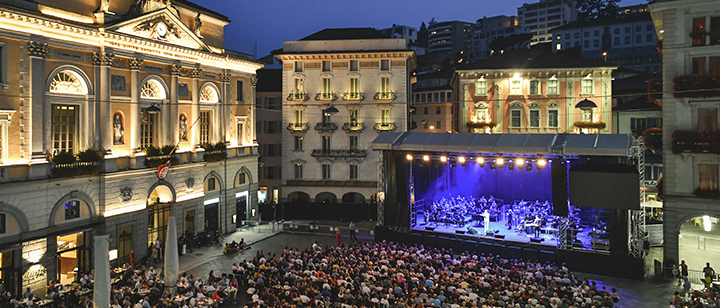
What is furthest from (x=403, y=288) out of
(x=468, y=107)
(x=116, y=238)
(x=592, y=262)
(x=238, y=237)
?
(x=468, y=107)

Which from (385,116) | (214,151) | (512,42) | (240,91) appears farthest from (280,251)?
(512,42)

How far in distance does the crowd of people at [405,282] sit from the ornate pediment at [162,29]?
46.8ft

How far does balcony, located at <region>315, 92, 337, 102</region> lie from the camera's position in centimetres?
4303

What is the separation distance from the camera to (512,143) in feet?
89.8

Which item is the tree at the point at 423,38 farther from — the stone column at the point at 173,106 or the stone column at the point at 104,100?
the stone column at the point at 104,100

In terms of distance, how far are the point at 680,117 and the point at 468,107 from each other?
18580mm

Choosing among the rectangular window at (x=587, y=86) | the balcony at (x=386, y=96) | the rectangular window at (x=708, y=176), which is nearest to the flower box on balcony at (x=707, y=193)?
the rectangular window at (x=708, y=176)

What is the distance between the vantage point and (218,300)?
64.8 feet

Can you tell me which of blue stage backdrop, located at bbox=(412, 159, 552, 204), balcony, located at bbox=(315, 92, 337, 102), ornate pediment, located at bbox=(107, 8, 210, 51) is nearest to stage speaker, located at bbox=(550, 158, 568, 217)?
blue stage backdrop, located at bbox=(412, 159, 552, 204)

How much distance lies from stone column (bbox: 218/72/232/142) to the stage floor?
14816 millimetres

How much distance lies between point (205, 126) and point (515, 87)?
24922 millimetres

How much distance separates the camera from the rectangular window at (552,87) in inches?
1598

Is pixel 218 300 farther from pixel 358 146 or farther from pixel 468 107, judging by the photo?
pixel 468 107

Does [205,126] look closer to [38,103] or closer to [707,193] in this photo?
[38,103]
